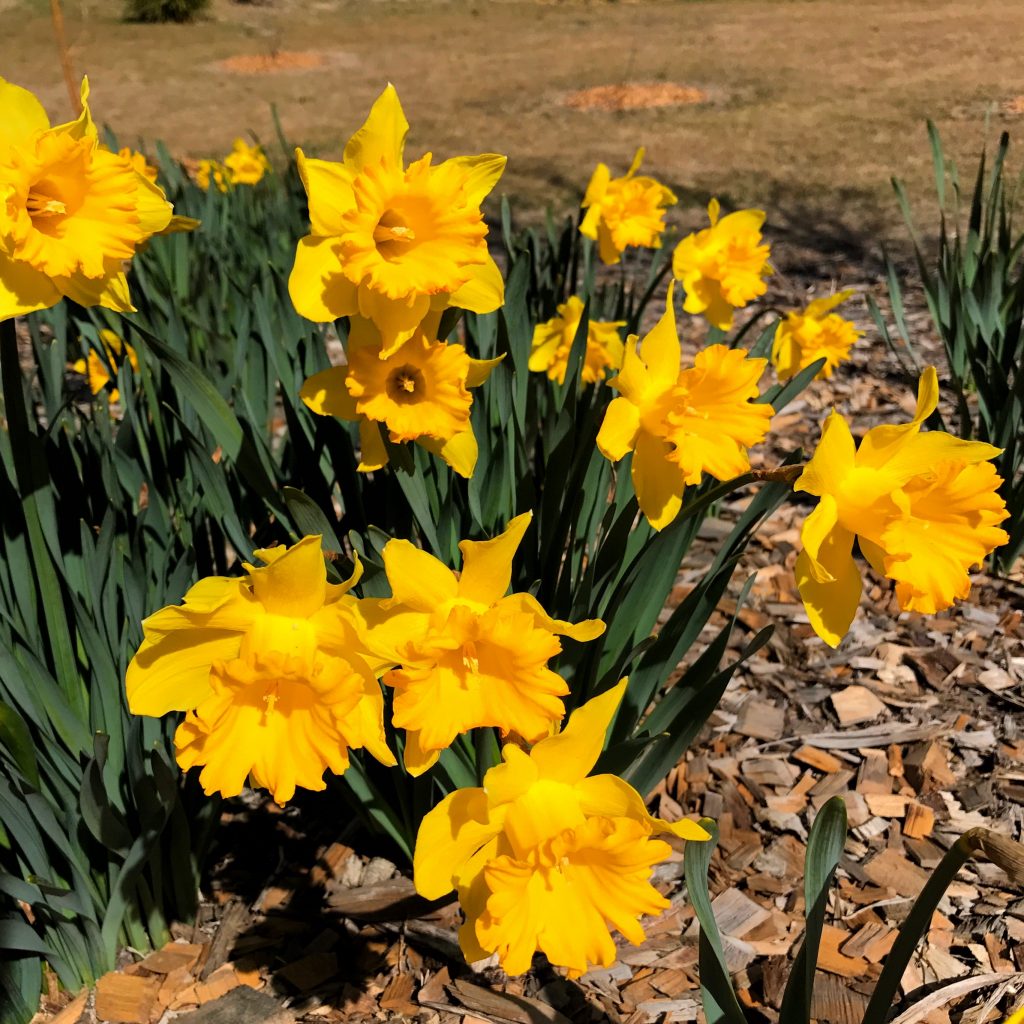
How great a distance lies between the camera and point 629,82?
1012 centimetres

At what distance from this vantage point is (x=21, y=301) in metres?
1.11

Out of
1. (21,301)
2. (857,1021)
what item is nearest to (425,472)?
(21,301)

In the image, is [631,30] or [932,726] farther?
[631,30]

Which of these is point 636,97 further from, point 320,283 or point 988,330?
point 320,283

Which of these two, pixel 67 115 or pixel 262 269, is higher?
pixel 67 115

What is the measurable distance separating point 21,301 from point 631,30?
12528mm

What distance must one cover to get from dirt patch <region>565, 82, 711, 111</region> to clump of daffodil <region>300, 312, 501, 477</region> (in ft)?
29.7

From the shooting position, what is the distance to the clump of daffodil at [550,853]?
3.22 feet

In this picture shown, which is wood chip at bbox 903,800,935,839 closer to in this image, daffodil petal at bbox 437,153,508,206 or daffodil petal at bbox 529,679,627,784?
daffodil petal at bbox 529,679,627,784

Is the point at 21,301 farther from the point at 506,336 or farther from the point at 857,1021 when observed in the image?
the point at 857,1021

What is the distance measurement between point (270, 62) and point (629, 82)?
6952mm

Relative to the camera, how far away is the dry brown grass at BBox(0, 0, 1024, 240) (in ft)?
18.6

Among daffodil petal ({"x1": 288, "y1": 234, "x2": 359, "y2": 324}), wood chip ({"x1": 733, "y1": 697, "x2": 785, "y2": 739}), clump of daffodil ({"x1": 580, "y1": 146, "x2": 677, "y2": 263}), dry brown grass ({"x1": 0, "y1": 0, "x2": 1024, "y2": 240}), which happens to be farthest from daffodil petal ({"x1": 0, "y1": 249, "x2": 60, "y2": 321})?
dry brown grass ({"x1": 0, "y1": 0, "x2": 1024, "y2": 240})

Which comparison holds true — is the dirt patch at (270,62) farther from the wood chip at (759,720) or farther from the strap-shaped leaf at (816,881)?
the strap-shaped leaf at (816,881)
